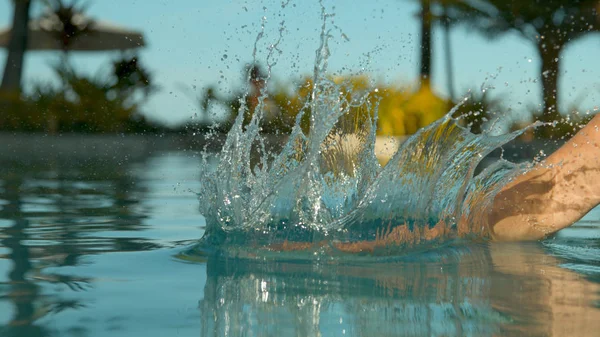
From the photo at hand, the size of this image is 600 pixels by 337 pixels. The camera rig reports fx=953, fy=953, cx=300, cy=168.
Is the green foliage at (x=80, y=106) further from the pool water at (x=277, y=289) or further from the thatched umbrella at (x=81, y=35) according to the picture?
the pool water at (x=277, y=289)

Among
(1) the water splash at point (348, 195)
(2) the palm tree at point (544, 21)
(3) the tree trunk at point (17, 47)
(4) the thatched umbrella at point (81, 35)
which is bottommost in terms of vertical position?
(1) the water splash at point (348, 195)

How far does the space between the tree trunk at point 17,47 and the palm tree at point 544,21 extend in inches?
510

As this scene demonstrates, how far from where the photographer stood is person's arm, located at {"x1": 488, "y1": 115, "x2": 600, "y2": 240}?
340 cm

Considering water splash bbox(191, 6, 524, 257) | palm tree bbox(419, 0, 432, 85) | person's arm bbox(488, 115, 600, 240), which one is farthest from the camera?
palm tree bbox(419, 0, 432, 85)

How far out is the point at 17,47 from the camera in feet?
59.6

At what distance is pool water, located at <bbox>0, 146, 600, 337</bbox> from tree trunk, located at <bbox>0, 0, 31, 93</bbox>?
15.1 m

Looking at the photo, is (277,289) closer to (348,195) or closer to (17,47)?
(348,195)

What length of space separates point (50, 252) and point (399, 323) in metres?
1.51

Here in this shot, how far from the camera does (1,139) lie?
14.2m

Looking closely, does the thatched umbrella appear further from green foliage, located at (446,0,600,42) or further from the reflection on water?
the reflection on water

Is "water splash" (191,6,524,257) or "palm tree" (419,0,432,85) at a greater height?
"palm tree" (419,0,432,85)

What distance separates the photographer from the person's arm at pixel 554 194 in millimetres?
3400

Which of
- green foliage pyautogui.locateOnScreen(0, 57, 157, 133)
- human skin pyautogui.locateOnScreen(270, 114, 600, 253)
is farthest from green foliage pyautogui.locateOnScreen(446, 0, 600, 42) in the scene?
human skin pyautogui.locateOnScreen(270, 114, 600, 253)

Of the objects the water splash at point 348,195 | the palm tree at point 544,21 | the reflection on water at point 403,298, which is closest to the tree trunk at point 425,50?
the palm tree at point 544,21
